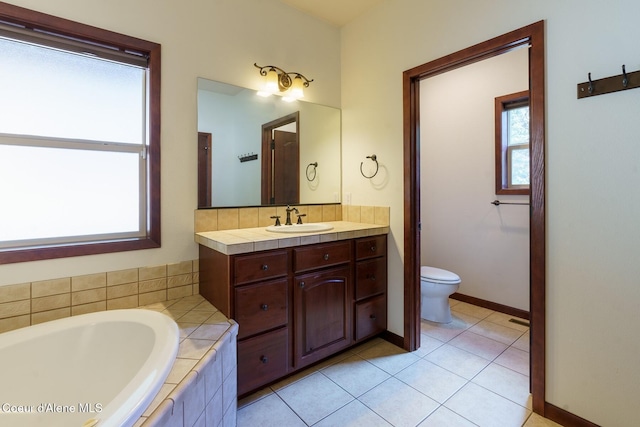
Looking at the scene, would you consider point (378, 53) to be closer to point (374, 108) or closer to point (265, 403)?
point (374, 108)

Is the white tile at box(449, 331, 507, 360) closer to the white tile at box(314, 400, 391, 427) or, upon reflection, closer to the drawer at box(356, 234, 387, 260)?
the drawer at box(356, 234, 387, 260)

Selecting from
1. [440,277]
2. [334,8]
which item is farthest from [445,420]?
[334,8]

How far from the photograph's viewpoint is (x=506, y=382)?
1828 millimetres

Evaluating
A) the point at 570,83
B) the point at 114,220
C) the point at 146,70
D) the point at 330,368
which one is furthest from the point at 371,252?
the point at 146,70

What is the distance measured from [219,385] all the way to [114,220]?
3.80 ft

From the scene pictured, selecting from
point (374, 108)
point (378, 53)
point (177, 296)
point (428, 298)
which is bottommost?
point (428, 298)

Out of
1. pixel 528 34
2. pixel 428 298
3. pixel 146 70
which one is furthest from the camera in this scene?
pixel 428 298

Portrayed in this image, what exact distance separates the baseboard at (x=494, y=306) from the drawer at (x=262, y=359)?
2235 mm

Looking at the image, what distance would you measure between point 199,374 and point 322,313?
96 cm

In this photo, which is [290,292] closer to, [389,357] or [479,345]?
[389,357]

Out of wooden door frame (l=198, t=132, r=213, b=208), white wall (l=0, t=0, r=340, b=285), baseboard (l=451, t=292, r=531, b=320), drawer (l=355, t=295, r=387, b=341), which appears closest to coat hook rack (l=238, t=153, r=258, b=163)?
wooden door frame (l=198, t=132, r=213, b=208)

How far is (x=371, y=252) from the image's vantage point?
2.23m

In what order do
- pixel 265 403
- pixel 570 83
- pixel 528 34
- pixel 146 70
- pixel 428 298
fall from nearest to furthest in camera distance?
pixel 570 83, pixel 528 34, pixel 265 403, pixel 146 70, pixel 428 298

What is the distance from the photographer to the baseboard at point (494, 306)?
273cm
